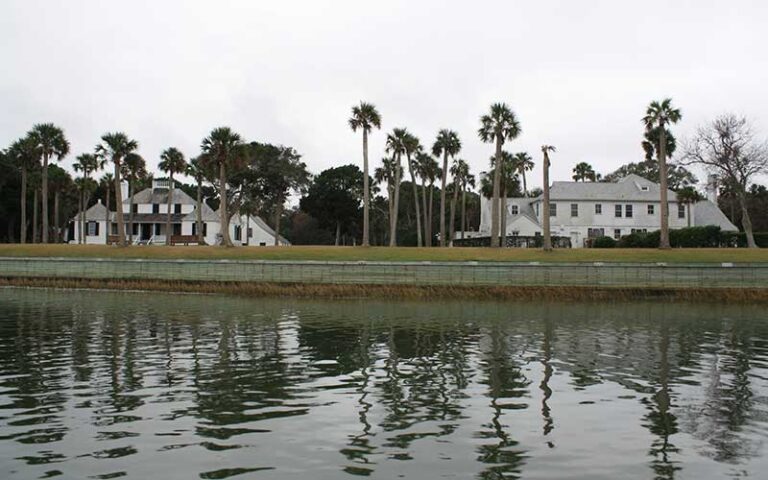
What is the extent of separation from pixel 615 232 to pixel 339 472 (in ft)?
229

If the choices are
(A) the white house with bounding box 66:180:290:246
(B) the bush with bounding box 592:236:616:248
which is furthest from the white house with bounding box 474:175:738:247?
(A) the white house with bounding box 66:180:290:246

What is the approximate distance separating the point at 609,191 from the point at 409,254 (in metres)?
30.9

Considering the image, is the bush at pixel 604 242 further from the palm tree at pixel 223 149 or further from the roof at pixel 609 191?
the palm tree at pixel 223 149

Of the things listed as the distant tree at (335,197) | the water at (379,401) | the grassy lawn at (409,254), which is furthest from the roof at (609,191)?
the water at (379,401)

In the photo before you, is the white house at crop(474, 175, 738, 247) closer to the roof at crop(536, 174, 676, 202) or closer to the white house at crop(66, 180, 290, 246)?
the roof at crop(536, 174, 676, 202)

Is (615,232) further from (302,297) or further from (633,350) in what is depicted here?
(633,350)

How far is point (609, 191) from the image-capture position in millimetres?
74562

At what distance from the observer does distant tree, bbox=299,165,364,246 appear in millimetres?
98125

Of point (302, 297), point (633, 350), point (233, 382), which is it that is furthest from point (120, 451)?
point (302, 297)

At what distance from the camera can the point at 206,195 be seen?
363ft

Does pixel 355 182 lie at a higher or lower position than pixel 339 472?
higher

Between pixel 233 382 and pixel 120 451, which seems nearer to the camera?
pixel 120 451

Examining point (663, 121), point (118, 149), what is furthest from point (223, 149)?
point (663, 121)

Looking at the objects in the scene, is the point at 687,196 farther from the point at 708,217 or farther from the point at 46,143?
the point at 46,143
